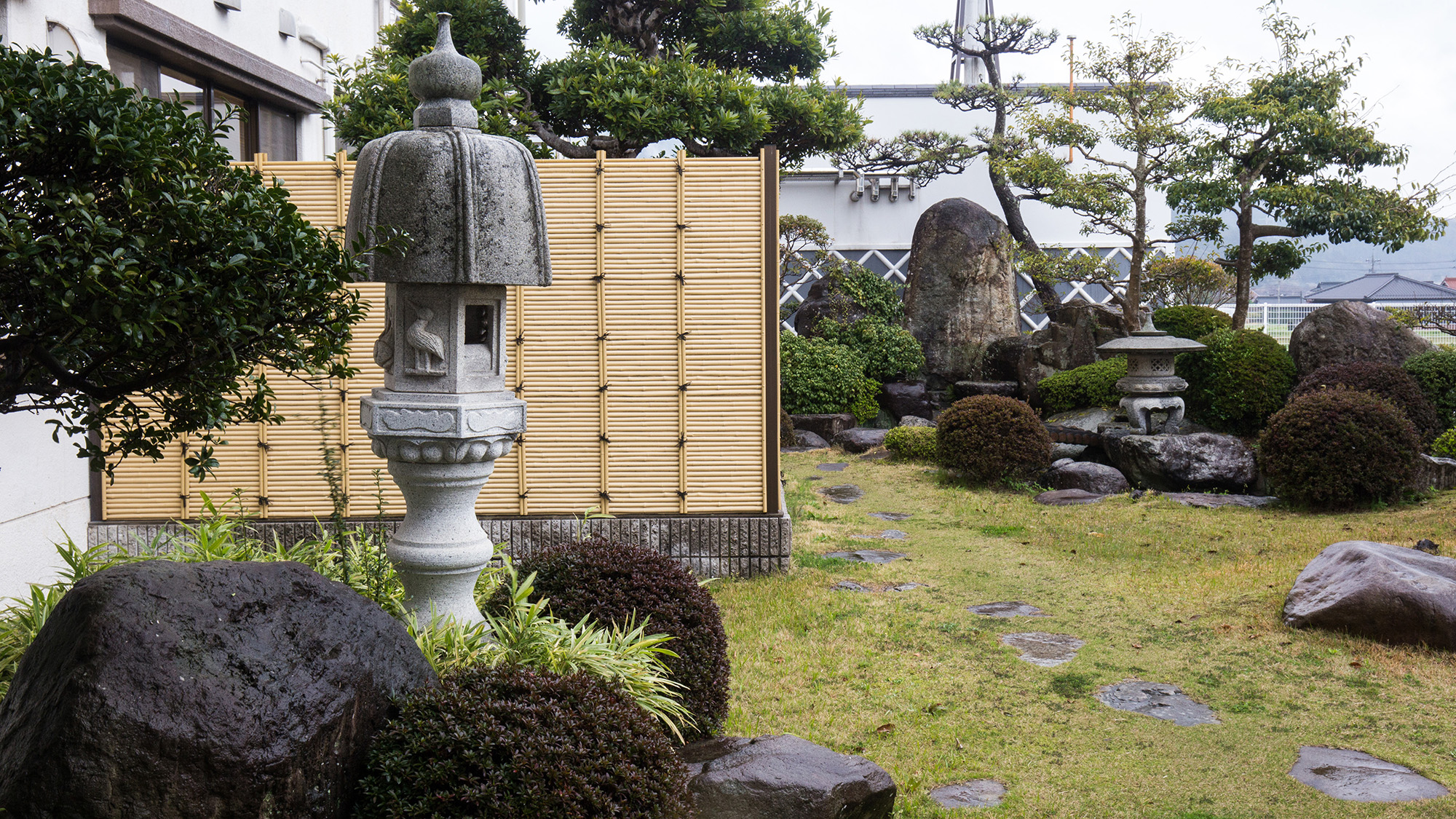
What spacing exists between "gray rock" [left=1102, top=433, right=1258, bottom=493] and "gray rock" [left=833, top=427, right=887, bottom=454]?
4.30 metres

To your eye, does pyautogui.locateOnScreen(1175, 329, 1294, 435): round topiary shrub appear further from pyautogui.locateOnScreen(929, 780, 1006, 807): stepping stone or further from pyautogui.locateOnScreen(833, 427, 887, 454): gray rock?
pyautogui.locateOnScreen(929, 780, 1006, 807): stepping stone

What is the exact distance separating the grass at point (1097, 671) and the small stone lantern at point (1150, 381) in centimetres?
364

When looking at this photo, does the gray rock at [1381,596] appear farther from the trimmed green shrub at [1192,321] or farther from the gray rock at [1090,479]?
the trimmed green shrub at [1192,321]

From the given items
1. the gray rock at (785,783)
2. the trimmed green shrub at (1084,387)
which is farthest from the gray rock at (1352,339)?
the gray rock at (785,783)

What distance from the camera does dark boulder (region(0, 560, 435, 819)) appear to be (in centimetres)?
267

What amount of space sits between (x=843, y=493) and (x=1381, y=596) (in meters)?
6.49

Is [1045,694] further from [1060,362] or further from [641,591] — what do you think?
[1060,362]

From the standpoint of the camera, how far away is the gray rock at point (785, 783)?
366 cm

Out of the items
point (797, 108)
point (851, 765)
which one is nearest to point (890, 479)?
point (797, 108)

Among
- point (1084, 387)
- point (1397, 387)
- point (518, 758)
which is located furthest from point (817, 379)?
point (518, 758)

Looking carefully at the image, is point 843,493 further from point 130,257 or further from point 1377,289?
point 1377,289

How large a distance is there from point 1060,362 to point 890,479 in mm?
5739

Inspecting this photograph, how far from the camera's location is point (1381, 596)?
20.1 feet

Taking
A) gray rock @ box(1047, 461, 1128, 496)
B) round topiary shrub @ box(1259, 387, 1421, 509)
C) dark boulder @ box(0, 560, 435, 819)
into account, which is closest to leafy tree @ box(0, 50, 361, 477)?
dark boulder @ box(0, 560, 435, 819)
